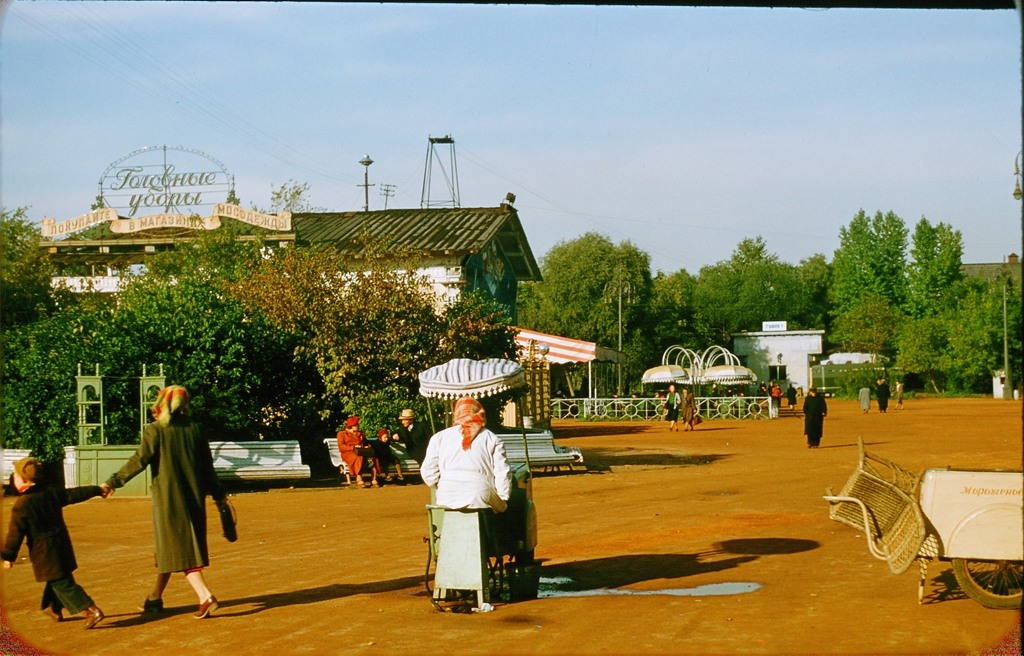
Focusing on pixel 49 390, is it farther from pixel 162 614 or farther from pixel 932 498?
pixel 932 498

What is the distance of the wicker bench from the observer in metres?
8.70

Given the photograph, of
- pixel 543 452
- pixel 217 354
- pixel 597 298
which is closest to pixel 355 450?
pixel 217 354

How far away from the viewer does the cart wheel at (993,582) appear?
28.3 ft

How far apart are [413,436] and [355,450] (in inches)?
95.6

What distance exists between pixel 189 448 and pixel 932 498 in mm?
5609

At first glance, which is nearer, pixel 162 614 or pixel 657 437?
pixel 162 614

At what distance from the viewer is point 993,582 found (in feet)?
28.7

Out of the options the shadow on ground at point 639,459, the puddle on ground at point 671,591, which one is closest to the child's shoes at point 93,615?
the puddle on ground at point 671,591

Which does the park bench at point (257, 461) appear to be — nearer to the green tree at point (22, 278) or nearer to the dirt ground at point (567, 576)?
the dirt ground at point (567, 576)

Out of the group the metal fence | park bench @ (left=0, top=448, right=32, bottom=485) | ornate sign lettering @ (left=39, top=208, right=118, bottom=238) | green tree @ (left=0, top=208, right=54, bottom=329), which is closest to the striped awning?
the metal fence

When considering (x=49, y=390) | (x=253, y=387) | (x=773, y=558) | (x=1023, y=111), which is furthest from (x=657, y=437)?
(x=1023, y=111)

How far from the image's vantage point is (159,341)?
21516mm

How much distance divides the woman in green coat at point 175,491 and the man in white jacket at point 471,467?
174cm

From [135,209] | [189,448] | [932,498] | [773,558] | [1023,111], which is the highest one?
[135,209]
